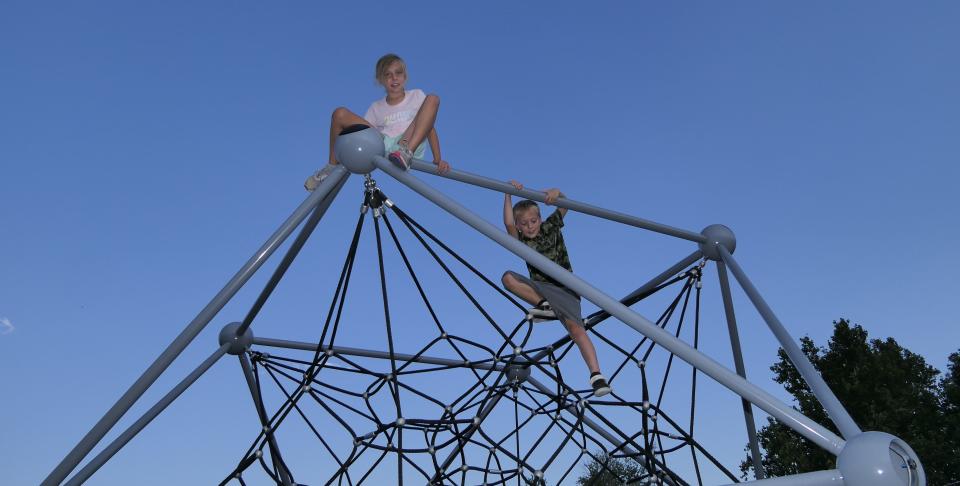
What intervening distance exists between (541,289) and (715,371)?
1937mm

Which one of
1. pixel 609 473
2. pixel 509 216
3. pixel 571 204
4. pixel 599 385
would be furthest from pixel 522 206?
pixel 609 473

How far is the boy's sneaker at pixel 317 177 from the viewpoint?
4.64m

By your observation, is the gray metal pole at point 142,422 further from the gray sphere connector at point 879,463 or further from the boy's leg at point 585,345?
the gray sphere connector at point 879,463

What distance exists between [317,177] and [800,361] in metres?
2.92

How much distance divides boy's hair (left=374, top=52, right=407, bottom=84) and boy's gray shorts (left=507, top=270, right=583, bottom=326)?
1.65m

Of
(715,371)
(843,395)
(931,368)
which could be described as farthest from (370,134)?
(931,368)

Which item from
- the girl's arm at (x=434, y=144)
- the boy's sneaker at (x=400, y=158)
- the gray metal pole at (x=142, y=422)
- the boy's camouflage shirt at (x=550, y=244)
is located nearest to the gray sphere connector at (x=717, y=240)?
the boy's camouflage shirt at (x=550, y=244)

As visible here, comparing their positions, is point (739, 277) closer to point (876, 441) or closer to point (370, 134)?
point (876, 441)

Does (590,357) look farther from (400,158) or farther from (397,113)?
(397,113)

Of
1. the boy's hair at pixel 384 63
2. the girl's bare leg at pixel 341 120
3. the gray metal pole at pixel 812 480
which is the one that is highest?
the boy's hair at pixel 384 63

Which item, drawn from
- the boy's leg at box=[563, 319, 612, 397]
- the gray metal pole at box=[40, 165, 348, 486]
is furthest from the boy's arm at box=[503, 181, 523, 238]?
the gray metal pole at box=[40, 165, 348, 486]

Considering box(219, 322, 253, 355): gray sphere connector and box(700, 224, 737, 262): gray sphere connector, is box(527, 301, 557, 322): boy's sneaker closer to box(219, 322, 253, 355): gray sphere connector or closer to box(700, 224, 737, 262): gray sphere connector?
box(700, 224, 737, 262): gray sphere connector

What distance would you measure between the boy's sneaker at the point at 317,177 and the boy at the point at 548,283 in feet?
3.70

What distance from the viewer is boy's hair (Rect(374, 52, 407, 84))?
499 centimetres
